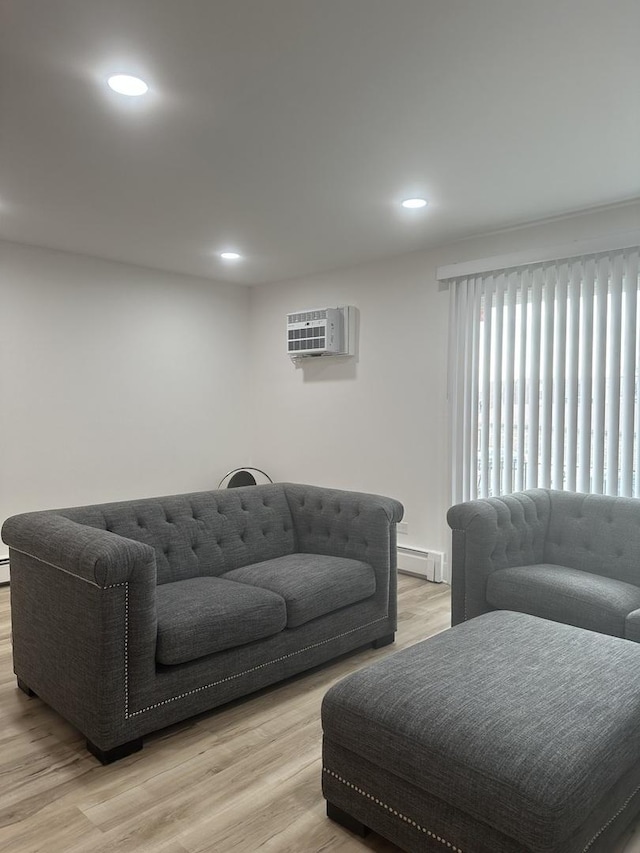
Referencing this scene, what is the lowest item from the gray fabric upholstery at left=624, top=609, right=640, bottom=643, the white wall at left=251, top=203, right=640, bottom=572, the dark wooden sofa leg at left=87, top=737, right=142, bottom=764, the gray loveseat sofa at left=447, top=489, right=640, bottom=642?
the dark wooden sofa leg at left=87, top=737, right=142, bottom=764

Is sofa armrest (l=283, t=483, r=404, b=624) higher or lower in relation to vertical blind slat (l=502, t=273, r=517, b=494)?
lower

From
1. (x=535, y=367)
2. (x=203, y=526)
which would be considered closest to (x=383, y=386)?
(x=535, y=367)

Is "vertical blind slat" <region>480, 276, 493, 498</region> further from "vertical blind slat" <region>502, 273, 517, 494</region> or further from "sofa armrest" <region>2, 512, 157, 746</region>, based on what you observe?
"sofa armrest" <region>2, 512, 157, 746</region>

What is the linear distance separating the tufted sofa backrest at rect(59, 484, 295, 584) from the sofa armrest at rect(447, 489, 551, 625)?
0.99 meters

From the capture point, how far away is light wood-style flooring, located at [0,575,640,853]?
1834 millimetres

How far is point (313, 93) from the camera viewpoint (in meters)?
2.34

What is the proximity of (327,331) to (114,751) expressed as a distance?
11.9 feet

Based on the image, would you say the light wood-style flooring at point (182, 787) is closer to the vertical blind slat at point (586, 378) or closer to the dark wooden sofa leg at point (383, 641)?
the dark wooden sofa leg at point (383, 641)

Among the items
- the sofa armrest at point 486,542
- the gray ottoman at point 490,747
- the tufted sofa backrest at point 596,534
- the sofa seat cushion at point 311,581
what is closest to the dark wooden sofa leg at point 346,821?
the gray ottoman at point 490,747

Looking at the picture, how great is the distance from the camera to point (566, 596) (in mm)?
2820

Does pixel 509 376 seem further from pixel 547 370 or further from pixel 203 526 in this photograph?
pixel 203 526

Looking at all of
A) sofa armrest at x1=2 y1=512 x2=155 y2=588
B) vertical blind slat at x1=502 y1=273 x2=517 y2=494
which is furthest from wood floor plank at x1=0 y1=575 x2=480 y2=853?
vertical blind slat at x1=502 y1=273 x2=517 y2=494

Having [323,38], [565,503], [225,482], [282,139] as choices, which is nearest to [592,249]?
[565,503]

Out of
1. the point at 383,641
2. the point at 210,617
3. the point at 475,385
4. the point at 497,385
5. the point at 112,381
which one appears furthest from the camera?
the point at 112,381
